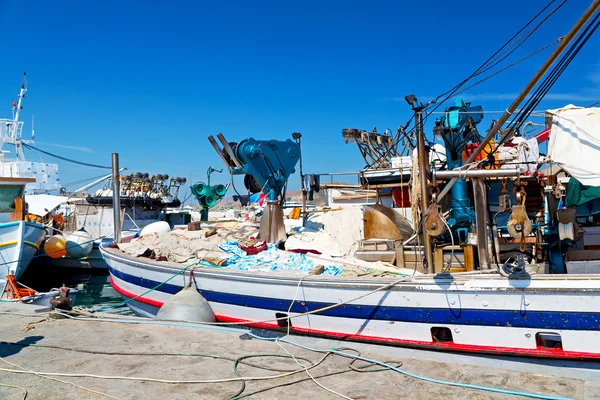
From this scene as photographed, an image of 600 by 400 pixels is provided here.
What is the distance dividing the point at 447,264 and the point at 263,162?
537cm

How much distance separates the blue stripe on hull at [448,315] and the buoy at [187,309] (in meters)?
0.49

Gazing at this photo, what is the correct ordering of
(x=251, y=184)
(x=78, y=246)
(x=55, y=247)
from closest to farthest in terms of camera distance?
(x=251, y=184), (x=55, y=247), (x=78, y=246)

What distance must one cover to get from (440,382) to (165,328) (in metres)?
3.95

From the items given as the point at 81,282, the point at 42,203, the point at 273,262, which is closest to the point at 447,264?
the point at 273,262

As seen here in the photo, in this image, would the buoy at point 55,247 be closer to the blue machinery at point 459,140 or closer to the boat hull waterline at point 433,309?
the boat hull waterline at point 433,309

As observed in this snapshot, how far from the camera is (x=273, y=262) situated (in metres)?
8.92

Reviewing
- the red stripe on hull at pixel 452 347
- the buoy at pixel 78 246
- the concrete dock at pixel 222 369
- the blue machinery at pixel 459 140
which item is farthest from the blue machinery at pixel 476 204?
the buoy at pixel 78 246

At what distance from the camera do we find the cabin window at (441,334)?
6500mm

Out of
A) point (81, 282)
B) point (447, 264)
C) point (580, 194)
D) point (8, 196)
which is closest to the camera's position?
point (447, 264)

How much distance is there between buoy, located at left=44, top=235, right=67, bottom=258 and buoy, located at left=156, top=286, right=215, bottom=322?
14.4 m

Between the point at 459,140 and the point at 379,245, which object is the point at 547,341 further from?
the point at 459,140

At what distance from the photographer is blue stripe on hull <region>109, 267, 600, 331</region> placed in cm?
568

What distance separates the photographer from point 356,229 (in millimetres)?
10391

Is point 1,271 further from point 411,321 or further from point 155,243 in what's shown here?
point 411,321
